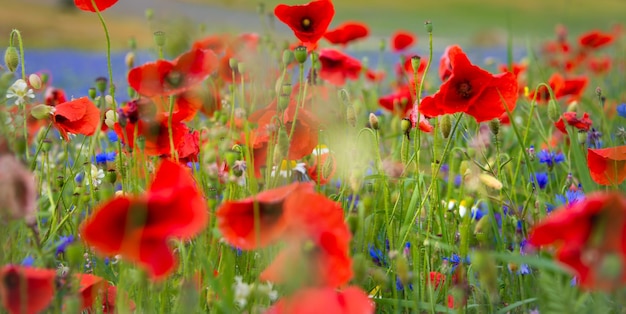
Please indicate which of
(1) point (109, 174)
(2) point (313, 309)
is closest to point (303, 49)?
(1) point (109, 174)

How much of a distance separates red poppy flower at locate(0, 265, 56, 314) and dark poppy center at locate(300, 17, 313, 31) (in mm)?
739

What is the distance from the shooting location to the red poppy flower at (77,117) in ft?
4.21

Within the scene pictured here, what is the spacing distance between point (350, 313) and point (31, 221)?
40 centimetres

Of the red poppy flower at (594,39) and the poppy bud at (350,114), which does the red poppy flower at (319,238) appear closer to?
the poppy bud at (350,114)

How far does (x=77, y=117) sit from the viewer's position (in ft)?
4.21

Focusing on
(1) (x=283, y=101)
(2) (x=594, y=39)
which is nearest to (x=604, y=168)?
(1) (x=283, y=101)

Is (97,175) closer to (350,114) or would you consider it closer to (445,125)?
(350,114)

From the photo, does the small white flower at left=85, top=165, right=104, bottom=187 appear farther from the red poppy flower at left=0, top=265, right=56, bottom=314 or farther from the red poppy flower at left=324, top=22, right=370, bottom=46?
the red poppy flower at left=324, top=22, right=370, bottom=46

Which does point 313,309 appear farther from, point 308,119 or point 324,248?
point 308,119

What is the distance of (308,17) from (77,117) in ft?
1.47

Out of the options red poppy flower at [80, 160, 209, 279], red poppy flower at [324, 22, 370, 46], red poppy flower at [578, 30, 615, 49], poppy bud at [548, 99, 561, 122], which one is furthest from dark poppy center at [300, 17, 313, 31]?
red poppy flower at [578, 30, 615, 49]

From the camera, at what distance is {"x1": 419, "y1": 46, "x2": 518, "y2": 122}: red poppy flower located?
1188mm

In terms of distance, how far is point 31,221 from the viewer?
34.9 inches

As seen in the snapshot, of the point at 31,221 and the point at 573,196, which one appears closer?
the point at 31,221
